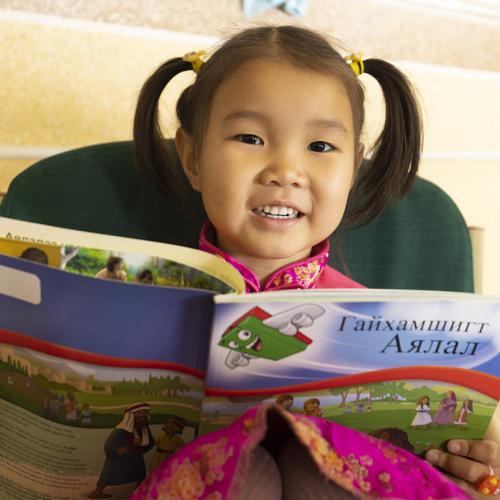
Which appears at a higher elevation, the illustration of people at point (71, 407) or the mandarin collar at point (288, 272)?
the mandarin collar at point (288, 272)

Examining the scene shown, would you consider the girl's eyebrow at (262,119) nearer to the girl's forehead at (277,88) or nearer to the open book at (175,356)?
the girl's forehead at (277,88)

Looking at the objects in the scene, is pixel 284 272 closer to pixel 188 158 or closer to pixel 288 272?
pixel 288 272

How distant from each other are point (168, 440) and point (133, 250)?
0.21 m

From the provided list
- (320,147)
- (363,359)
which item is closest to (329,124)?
(320,147)

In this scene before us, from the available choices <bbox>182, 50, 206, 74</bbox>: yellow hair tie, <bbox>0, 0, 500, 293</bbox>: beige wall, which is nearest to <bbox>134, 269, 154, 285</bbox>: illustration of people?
<bbox>182, 50, 206, 74</bbox>: yellow hair tie

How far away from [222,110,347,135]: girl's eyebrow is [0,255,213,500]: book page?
0.37 m

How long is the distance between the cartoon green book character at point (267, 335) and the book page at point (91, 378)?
0.10 feet

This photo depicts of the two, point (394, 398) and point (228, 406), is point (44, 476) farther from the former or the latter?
point (394, 398)

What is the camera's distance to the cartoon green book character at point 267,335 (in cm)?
59

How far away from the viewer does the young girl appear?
57cm

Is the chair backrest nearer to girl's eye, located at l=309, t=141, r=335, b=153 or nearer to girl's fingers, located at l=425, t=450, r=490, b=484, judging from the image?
girl's eye, located at l=309, t=141, r=335, b=153

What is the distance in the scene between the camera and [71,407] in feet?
2.16

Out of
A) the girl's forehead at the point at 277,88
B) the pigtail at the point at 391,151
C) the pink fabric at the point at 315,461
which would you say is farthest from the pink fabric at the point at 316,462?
the pigtail at the point at 391,151

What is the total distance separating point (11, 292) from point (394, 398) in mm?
408
